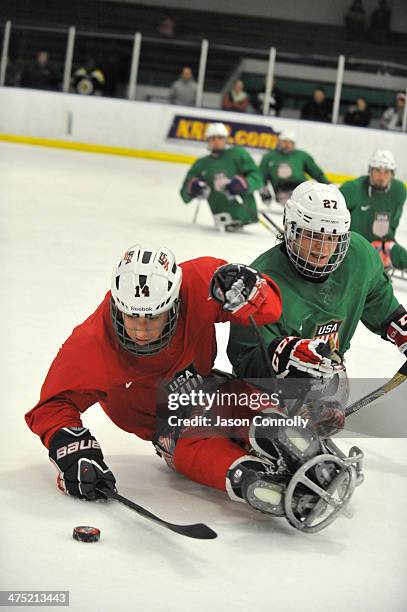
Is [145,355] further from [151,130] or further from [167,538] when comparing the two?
[151,130]

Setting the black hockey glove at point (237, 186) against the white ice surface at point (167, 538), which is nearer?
the white ice surface at point (167, 538)

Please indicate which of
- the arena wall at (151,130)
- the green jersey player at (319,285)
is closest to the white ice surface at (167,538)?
the green jersey player at (319,285)

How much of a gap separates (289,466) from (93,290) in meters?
3.50

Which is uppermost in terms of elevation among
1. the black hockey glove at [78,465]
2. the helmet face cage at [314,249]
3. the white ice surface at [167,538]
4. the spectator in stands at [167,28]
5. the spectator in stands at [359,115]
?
the spectator in stands at [167,28]

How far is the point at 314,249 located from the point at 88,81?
11821 millimetres

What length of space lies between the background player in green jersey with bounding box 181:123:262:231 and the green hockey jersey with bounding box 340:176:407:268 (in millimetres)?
2050

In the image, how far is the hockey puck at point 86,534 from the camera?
285 cm

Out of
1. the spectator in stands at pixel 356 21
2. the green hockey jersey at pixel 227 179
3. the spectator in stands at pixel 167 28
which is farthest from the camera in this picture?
the spectator in stands at pixel 356 21

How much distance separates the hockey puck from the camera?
285 cm

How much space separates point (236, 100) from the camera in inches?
595

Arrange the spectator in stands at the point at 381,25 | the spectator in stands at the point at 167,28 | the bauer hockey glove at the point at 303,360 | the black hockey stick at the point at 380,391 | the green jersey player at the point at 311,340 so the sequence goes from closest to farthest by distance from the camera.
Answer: the green jersey player at the point at 311,340 < the bauer hockey glove at the point at 303,360 < the black hockey stick at the point at 380,391 < the spectator in stands at the point at 167,28 < the spectator in stands at the point at 381,25

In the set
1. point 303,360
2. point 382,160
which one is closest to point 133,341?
point 303,360

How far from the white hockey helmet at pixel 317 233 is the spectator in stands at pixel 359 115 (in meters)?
11.5

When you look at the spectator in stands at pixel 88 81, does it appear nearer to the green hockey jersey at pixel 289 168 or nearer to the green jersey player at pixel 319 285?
the green hockey jersey at pixel 289 168
